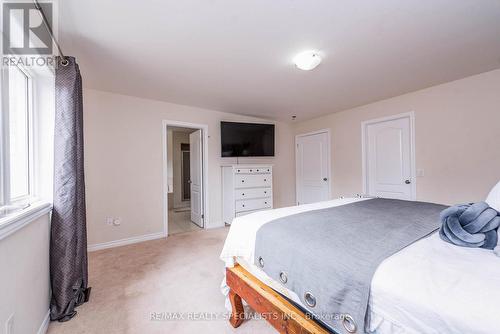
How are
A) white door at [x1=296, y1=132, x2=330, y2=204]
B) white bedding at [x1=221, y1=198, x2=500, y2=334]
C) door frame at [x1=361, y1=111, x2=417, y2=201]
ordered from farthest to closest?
white door at [x1=296, y1=132, x2=330, y2=204]
door frame at [x1=361, y1=111, x2=417, y2=201]
white bedding at [x1=221, y1=198, x2=500, y2=334]

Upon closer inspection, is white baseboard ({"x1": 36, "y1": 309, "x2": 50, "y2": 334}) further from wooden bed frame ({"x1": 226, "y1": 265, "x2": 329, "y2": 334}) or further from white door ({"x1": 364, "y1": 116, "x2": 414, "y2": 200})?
white door ({"x1": 364, "y1": 116, "x2": 414, "y2": 200})

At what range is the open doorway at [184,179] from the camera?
380 centimetres

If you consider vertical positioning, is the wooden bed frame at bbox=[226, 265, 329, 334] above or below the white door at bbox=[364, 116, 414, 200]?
below

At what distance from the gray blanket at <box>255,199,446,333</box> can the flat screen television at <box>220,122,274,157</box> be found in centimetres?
255

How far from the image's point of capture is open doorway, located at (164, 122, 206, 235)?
3.80 metres

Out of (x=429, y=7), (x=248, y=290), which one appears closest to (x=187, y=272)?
(x=248, y=290)

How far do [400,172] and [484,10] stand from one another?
86.1 inches

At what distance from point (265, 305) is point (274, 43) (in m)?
1.96

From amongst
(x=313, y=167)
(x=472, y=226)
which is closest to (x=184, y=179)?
(x=313, y=167)

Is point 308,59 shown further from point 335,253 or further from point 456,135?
point 456,135

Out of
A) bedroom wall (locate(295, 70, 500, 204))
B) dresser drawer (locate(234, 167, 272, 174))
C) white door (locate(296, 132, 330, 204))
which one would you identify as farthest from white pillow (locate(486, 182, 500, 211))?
white door (locate(296, 132, 330, 204))

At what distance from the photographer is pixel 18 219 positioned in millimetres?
1090

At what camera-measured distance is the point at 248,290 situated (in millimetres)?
1312

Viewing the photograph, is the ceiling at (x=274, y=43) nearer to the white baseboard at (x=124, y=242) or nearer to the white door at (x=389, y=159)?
the white door at (x=389, y=159)
